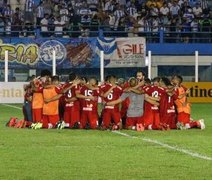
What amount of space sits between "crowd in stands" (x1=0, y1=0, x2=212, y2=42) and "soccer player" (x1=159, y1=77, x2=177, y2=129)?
17.3 meters

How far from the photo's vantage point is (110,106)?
68.2ft

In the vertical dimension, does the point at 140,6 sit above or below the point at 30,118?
above

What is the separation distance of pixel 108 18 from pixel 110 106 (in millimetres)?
21073

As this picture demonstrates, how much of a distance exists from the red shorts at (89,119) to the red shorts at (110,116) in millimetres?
277

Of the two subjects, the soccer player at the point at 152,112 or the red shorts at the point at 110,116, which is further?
the soccer player at the point at 152,112

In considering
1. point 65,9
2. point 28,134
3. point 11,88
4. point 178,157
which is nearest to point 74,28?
point 65,9

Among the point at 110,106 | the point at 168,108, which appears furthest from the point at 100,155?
the point at 168,108

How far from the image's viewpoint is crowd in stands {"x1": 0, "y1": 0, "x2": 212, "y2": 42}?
3981cm

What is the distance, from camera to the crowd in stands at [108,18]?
39.8 meters

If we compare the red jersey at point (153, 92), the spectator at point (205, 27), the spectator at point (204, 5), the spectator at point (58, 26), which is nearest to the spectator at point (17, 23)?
the spectator at point (58, 26)

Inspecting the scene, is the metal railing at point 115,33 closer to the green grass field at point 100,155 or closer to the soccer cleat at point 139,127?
the soccer cleat at point 139,127

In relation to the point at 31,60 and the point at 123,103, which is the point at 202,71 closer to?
the point at 31,60

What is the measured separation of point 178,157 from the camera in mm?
14539

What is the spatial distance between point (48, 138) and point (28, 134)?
3.82ft
